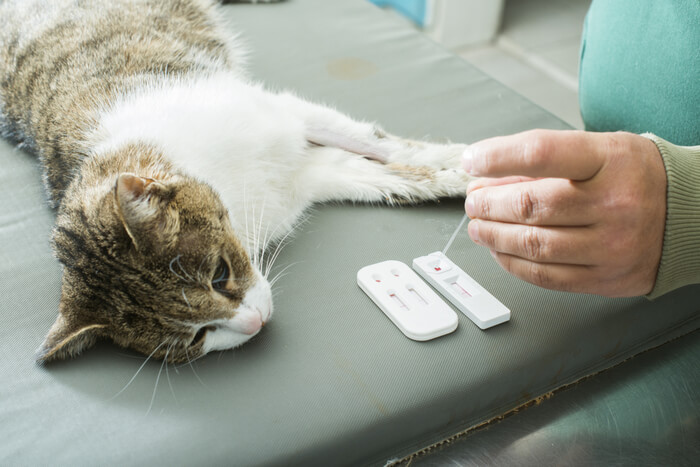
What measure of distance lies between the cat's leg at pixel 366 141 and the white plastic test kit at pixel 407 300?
34cm

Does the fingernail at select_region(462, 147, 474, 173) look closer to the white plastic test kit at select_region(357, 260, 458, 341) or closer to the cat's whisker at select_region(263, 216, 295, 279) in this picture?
the white plastic test kit at select_region(357, 260, 458, 341)

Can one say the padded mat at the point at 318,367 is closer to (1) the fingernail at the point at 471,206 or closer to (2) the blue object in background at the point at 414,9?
(1) the fingernail at the point at 471,206

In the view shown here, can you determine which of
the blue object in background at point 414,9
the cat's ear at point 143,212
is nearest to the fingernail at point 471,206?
the cat's ear at point 143,212

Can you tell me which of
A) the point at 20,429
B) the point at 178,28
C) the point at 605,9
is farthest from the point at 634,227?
the point at 178,28

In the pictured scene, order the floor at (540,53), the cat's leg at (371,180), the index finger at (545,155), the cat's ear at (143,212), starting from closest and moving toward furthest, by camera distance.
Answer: the index finger at (545,155) → the cat's ear at (143,212) → the cat's leg at (371,180) → the floor at (540,53)

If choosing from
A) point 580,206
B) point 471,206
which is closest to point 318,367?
point 471,206

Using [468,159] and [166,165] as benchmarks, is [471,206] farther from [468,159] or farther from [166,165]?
[166,165]

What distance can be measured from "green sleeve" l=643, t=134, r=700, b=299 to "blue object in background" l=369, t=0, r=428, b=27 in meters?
2.75

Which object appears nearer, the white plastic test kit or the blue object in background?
the white plastic test kit

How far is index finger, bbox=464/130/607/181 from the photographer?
73 cm

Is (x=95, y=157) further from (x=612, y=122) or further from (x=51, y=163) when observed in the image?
(x=612, y=122)

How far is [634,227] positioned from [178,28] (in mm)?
1446

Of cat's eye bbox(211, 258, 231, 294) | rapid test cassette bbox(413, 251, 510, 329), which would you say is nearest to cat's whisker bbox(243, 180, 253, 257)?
cat's eye bbox(211, 258, 231, 294)

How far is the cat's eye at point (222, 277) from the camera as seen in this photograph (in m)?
0.92
